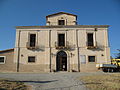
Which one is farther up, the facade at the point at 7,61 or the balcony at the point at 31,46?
the balcony at the point at 31,46

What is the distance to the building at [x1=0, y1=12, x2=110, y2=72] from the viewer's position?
21.1 meters

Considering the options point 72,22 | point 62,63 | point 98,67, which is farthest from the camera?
point 72,22

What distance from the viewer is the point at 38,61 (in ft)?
70.0

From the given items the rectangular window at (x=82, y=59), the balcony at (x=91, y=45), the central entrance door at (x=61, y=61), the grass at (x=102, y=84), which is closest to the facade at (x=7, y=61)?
the central entrance door at (x=61, y=61)

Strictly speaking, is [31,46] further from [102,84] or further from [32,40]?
[102,84]

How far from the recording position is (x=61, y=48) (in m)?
21.6

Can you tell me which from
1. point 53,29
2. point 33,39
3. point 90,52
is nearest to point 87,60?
point 90,52

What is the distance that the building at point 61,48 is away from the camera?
21.1m

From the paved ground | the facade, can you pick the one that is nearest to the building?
the facade

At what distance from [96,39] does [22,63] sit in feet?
37.9

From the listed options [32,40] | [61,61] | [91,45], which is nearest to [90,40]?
[91,45]

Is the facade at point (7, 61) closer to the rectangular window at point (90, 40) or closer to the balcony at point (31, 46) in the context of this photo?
the balcony at point (31, 46)

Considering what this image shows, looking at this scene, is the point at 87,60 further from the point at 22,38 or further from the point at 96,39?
the point at 22,38

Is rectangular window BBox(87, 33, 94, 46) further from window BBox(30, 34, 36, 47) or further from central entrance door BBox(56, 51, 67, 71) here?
window BBox(30, 34, 36, 47)
